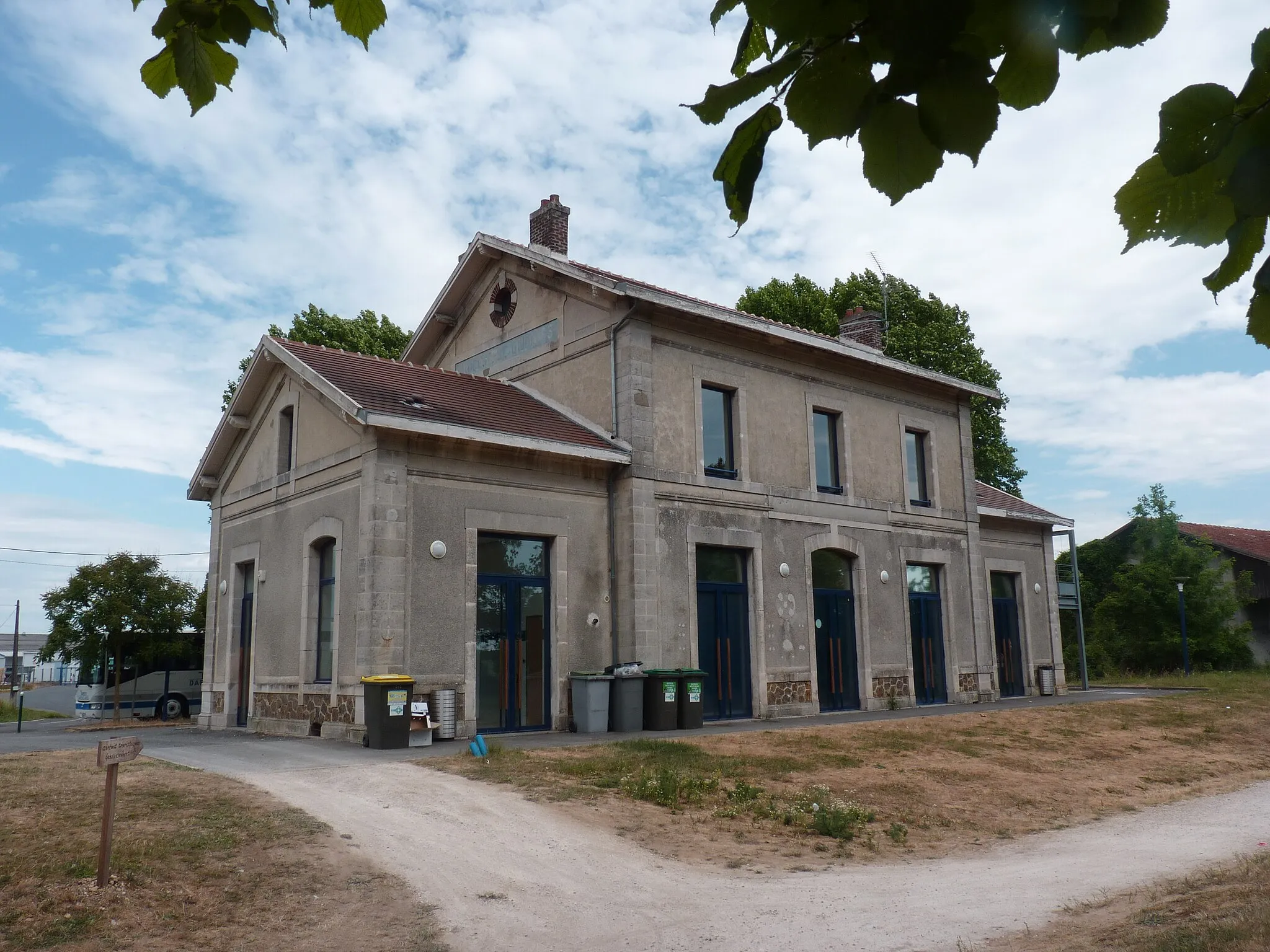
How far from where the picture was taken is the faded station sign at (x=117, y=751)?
6797 mm

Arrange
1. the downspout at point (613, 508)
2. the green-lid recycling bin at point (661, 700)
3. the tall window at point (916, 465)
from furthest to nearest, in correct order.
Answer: the tall window at point (916, 465) < the downspout at point (613, 508) < the green-lid recycling bin at point (661, 700)

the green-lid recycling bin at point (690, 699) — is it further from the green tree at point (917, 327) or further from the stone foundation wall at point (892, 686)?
the green tree at point (917, 327)

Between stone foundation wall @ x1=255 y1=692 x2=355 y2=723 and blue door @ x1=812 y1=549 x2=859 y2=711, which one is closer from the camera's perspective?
stone foundation wall @ x1=255 y1=692 x2=355 y2=723

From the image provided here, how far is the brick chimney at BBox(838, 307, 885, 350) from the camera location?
2355 cm

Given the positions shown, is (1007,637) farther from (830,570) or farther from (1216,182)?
(1216,182)

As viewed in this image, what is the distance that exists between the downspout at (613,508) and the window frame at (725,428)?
157 cm

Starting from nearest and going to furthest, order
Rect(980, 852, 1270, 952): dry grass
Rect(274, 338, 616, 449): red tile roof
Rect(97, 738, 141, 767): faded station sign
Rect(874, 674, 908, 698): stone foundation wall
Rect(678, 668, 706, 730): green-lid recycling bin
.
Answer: Rect(980, 852, 1270, 952): dry grass
Rect(97, 738, 141, 767): faded station sign
Rect(274, 338, 616, 449): red tile roof
Rect(678, 668, 706, 730): green-lid recycling bin
Rect(874, 674, 908, 698): stone foundation wall

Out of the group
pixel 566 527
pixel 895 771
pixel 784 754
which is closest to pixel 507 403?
pixel 566 527

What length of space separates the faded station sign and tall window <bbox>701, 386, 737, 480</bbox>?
11.3m

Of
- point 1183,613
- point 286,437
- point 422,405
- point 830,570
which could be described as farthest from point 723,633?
point 1183,613

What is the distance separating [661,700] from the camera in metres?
14.9

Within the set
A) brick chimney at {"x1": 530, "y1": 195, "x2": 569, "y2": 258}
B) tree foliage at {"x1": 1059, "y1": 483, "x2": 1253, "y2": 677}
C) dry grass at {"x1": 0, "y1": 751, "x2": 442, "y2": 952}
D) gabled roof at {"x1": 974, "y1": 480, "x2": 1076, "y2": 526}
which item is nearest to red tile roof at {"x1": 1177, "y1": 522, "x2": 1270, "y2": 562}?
tree foliage at {"x1": 1059, "y1": 483, "x2": 1253, "y2": 677}

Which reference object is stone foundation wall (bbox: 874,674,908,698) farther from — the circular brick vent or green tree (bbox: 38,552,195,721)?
green tree (bbox: 38,552,195,721)

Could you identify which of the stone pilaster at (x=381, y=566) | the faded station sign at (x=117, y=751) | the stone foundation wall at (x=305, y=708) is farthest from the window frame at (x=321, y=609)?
the faded station sign at (x=117, y=751)
